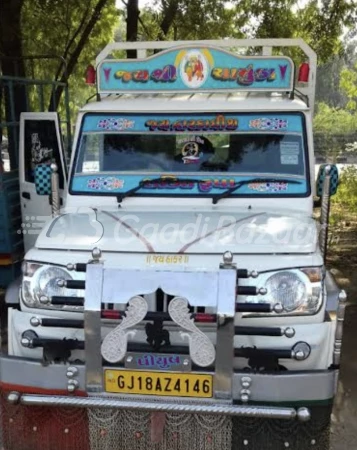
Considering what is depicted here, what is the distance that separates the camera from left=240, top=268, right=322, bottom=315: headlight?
9.95 feet

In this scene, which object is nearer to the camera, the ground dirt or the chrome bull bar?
the chrome bull bar

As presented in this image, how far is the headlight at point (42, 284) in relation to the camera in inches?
125

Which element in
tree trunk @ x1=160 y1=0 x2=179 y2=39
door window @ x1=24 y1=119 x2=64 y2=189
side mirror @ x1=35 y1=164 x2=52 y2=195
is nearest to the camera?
side mirror @ x1=35 y1=164 x2=52 y2=195

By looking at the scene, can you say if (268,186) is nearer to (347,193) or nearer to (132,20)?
(132,20)

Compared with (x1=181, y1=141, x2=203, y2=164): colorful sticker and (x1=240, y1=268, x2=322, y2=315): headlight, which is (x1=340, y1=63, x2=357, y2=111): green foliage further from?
(x1=240, y1=268, x2=322, y2=315): headlight

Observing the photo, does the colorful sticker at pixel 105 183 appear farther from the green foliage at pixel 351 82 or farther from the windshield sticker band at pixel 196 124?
the green foliage at pixel 351 82

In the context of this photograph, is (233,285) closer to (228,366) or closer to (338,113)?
(228,366)

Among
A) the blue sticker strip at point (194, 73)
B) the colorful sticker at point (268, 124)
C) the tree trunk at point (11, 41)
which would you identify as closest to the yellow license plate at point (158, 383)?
the colorful sticker at point (268, 124)

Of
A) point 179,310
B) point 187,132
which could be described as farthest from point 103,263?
point 187,132

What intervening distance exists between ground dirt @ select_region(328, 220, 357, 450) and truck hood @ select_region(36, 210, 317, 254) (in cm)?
146

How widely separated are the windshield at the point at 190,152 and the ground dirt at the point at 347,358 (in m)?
1.64

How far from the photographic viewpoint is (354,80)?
653 inches

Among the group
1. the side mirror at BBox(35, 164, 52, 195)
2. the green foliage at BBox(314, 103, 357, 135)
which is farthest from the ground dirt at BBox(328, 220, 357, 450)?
the green foliage at BBox(314, 103, 357, 135)

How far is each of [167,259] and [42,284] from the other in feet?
2.36
